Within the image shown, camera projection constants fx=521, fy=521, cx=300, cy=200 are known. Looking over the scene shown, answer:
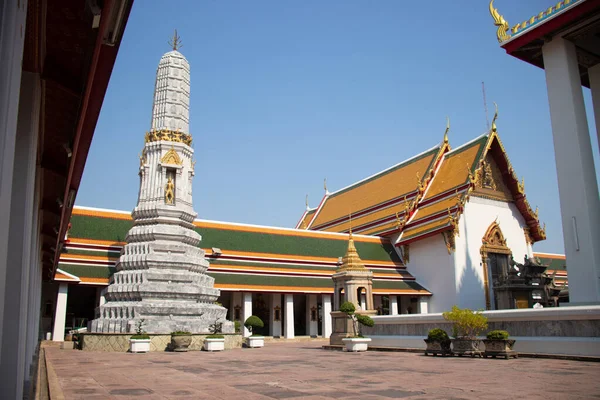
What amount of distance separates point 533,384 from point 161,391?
4.80m

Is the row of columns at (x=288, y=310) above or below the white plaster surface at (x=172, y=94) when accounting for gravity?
below

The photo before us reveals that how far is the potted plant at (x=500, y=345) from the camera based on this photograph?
37.8 ft

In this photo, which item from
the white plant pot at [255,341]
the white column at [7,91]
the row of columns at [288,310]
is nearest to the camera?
the white column at [7,91]

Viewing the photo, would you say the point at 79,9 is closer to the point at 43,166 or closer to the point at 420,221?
the point at 43,166

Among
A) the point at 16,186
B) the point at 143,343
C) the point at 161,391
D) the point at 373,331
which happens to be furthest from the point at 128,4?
the point at 373,331

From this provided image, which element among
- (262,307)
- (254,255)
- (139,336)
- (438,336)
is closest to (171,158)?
(139,336)

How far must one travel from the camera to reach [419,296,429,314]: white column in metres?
26.8

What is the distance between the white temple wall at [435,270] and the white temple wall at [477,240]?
53cm

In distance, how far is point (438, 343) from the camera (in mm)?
12922

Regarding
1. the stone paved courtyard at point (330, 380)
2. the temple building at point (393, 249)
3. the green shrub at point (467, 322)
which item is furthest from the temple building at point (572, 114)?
the temple building at point (393, 249)

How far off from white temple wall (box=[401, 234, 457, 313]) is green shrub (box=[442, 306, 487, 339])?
44.1 feet

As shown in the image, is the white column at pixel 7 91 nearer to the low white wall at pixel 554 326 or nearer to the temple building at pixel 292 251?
the low white wall at pixel 554 326

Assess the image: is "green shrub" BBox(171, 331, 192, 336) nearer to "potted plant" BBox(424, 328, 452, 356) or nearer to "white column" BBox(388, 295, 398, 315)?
"potted plant" BBox(424, 328, 452, 356)

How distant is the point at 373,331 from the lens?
56.1 feet
